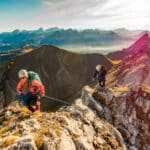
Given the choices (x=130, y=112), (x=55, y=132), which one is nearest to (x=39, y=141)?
(x=55, y=132)

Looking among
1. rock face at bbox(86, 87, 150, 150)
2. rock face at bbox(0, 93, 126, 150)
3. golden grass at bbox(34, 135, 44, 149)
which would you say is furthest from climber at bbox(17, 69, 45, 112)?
rock face at bbox(86, 87, 150, 150)

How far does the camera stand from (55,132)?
18.3 meters

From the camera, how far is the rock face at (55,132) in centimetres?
1662

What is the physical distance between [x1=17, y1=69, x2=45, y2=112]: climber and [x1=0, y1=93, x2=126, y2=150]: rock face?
2.35 feet

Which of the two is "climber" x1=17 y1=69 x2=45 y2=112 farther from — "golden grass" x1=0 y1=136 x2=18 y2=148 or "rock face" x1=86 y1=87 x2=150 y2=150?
"rock face" x1=86 y1=87 x2=150 y2=150

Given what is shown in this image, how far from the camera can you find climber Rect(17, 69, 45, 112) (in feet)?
76.8

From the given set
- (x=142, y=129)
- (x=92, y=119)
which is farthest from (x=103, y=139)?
(x=142, y=129)

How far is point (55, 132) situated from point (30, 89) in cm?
648

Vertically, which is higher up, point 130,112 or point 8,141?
point 8,141

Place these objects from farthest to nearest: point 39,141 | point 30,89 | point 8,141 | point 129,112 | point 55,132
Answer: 1. point 129,112
2. point 30,89
3. point 55,132
4. point 39,141
5. point 8,141

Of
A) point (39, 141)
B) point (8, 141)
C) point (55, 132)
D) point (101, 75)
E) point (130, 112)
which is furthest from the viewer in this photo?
point (101, 75)

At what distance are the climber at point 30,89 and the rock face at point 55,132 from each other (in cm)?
72

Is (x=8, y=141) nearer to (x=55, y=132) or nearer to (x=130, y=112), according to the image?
(x=55, y=132)

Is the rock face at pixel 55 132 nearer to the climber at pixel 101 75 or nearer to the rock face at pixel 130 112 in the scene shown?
the rock face at pixel 130 112
